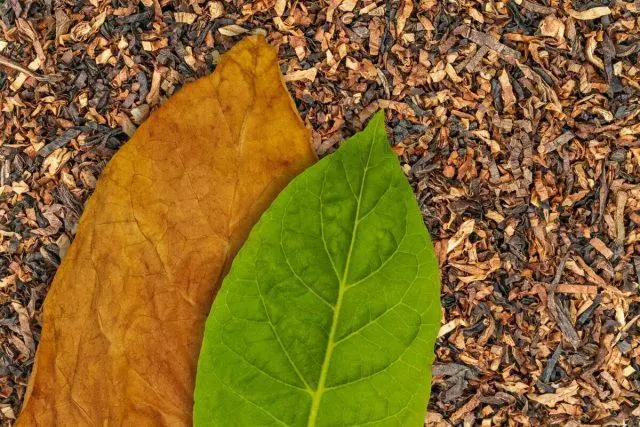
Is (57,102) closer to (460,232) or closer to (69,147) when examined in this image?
(69,147)

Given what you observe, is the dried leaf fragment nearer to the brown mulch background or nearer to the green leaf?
the brown mulch background

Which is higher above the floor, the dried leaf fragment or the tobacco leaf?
the dried leaf fragment

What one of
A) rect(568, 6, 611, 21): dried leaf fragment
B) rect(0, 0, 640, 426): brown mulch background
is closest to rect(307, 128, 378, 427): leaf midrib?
rect(0, 0, 640, 426): brown mulch background

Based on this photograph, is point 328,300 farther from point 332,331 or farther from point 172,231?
point 172,231

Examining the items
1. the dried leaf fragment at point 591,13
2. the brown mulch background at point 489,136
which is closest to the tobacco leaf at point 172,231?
the brown mulch background at point 489,136

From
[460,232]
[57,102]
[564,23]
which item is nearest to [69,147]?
[57,102]

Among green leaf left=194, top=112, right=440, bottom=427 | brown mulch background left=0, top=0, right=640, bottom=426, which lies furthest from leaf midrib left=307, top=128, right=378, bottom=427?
brown mulch background left=0, top=0, right=640, bottom=426
